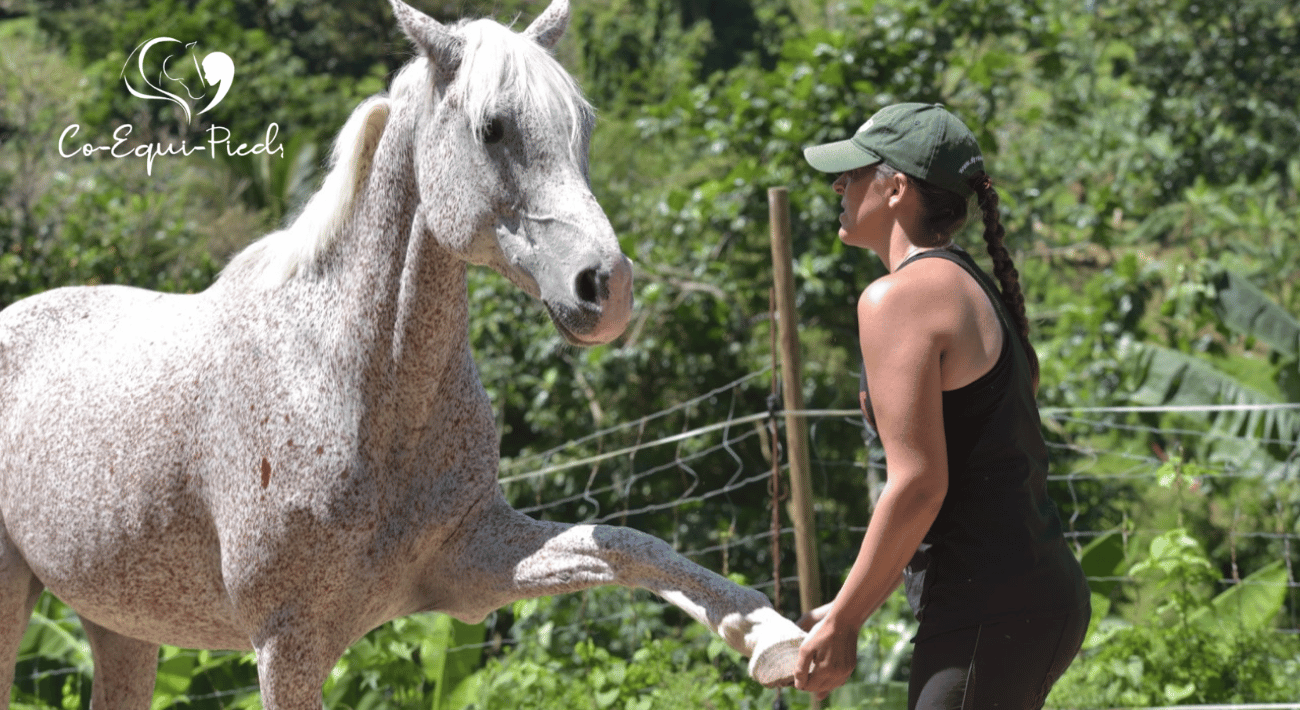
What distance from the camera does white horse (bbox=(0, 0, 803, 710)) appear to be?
6.24ft

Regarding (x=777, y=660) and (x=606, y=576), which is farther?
(x=606, y=576)

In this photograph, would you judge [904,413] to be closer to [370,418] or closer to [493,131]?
[493,131]

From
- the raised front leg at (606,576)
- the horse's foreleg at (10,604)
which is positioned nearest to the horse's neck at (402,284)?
the raised front leg at (606,576)

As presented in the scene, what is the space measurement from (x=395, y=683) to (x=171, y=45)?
9.59 metres

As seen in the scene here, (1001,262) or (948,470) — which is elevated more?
(1001,262)

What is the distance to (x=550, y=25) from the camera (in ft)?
7.06

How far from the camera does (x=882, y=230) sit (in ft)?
6.38

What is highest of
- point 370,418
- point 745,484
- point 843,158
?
point 843,158

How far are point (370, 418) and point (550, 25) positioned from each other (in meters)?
0.81

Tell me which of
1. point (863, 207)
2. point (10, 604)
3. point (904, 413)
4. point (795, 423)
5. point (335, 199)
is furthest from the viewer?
point (795, 423)

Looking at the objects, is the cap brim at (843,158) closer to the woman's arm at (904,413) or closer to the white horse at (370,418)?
the woman's arm at (904,413)

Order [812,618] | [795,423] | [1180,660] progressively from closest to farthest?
[812,618], [795,423], [1180,660]

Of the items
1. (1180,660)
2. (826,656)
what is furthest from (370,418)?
(1180,660)

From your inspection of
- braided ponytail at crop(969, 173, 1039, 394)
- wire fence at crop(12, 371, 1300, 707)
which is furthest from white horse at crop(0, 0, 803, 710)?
wire fence at crop(12, 371, 1300, 707)
